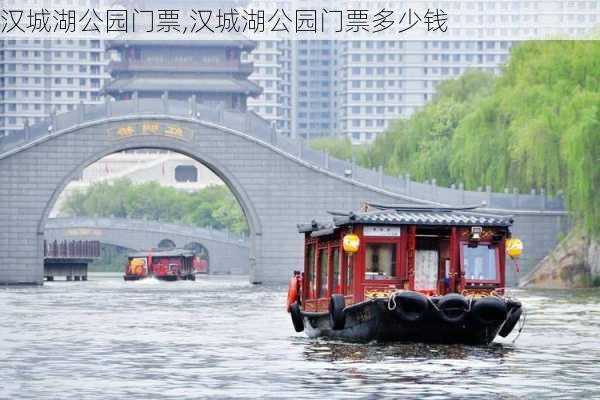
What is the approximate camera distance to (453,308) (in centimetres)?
2516

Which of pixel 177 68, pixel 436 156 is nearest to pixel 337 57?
pixel 177 68

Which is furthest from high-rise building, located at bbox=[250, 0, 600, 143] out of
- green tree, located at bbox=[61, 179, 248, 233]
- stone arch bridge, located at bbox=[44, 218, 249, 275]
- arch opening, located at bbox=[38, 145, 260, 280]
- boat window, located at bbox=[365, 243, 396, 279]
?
boat window, located at bbox=[365, 243, 396, 279]

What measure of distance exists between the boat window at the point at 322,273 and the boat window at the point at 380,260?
2.19 metres

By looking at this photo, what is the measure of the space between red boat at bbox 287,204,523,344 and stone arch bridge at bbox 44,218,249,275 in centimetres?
5971

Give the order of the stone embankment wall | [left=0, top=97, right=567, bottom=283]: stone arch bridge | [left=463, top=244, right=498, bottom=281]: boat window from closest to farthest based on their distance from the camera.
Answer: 1. [left=463, top=244, right=498, bottom=281]: boat window
2. the stone embankment wall
3. [left=0, top=97, right=567, bottom=283]: stone arch bridge

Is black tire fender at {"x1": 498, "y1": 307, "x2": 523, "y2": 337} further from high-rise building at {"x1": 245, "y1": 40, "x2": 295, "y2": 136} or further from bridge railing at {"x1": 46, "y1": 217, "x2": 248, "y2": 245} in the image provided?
high-rise building at {"x1": 245, "y1": 40, "x2": 295, "y2": 136}

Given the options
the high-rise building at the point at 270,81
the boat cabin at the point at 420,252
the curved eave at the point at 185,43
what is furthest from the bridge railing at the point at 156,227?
the boat cabin at the point at 420,252

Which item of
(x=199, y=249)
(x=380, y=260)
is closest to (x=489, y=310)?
(x=380, y=260)

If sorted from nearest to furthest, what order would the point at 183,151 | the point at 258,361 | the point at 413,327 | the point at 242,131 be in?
the point at 258,361 → the point at 413,327 → the point at 242,131 → the point at 183,151

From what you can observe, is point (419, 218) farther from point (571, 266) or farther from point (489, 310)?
point (571, 266)

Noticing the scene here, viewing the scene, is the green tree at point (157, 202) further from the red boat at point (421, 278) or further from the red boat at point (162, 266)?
the red boat at point (421, 278)

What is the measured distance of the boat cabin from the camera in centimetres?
2623

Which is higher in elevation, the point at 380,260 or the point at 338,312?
the point at 380,260

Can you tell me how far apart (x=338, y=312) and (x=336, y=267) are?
1.63m
